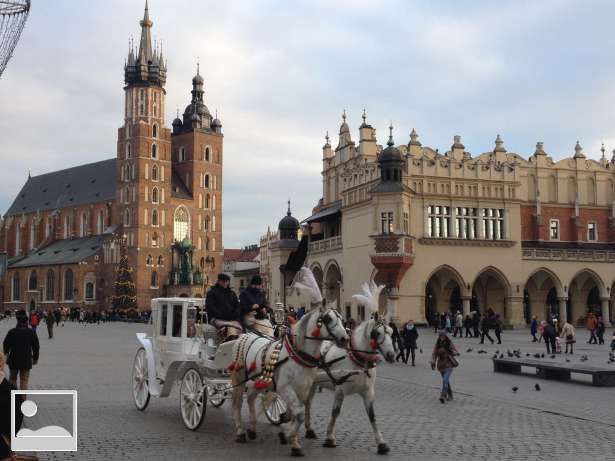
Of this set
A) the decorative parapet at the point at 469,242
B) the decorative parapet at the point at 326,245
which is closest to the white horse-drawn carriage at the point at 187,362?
the decorative parapet at the point at 469,242

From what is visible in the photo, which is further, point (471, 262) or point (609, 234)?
point (609, 234)

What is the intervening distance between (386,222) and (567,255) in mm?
13091

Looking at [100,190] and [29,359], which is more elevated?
[100,190]

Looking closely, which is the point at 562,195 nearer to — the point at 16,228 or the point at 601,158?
the point at 601,158

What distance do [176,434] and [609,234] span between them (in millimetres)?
48700

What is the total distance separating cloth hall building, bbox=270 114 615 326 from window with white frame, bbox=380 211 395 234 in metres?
0.06

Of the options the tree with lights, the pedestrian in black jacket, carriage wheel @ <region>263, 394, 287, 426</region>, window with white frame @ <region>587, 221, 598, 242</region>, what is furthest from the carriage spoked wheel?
the tree with lights

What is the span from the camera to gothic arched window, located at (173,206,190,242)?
102 m

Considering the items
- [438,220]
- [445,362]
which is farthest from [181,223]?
[445,362]

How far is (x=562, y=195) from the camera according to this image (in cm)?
5300

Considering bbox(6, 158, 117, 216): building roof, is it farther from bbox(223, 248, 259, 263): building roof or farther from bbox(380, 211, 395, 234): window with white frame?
bbox(380, 211, 395, 234): window with white frame

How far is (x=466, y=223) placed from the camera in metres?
48.2

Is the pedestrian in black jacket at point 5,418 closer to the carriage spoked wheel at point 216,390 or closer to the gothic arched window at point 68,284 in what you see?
the carriage spoked wheel at point 216,390

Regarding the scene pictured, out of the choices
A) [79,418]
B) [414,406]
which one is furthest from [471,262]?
[79,418]
